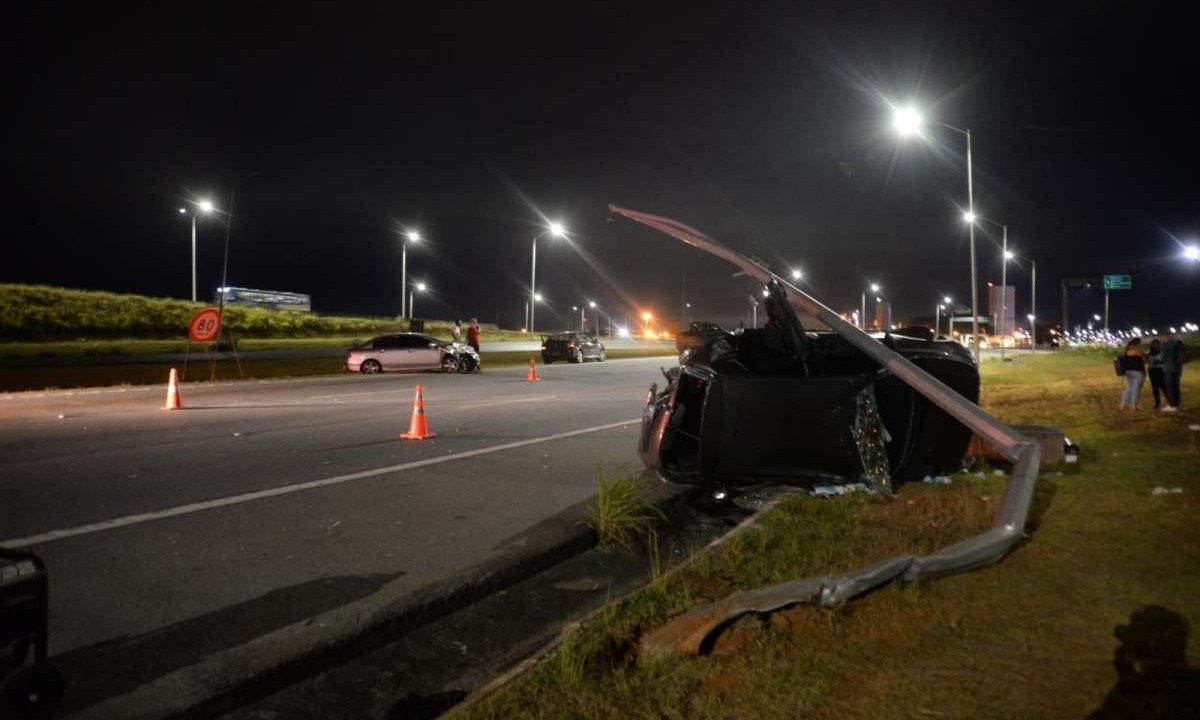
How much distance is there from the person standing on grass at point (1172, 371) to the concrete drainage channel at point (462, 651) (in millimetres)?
11180

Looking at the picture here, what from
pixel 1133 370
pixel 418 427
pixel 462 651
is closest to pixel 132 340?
pixel 418 427

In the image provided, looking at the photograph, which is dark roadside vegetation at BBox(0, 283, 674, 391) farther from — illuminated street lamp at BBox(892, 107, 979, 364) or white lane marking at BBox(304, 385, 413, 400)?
illuminated street lamp at BBox(892, 107, 979, 364)

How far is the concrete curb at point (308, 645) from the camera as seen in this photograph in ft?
11.8

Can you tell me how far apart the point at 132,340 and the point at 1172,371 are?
4681cm

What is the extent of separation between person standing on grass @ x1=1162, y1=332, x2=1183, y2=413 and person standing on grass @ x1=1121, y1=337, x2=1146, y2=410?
35cm

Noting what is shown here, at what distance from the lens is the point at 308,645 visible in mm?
4199

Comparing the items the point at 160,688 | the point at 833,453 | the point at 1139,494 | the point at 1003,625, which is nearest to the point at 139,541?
the point at 160,688

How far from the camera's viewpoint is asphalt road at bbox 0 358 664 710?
4770mm

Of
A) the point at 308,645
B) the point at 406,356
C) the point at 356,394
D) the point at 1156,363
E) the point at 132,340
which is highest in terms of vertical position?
the point at 132,340

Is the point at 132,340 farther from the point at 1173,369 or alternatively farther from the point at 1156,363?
the point at 1173,369

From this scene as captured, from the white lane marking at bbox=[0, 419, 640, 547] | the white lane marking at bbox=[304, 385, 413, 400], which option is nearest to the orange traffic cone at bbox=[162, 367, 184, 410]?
the white lane marking at bbox=[304, 385, 413, 400]

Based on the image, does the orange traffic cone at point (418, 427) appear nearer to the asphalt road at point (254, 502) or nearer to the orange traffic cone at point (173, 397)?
the asphalt road at point (254, 502)

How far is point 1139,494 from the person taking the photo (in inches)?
269

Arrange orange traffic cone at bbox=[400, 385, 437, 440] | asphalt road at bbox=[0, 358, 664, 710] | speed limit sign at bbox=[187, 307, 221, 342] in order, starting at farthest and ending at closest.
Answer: speed limit sign at bbox=[187, 307, 221, 342] → orange traffic cone at bbox=[400, 385, 437, 440] → asphalt road at bbox=[0, 358, 664, 710]
